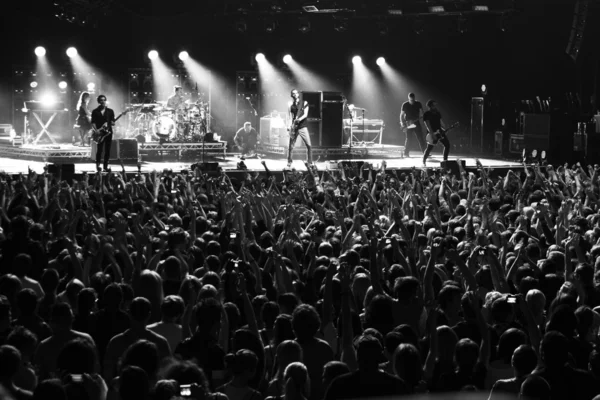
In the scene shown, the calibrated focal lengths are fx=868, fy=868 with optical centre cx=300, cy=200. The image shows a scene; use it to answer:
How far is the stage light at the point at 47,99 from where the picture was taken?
21538 millimetres

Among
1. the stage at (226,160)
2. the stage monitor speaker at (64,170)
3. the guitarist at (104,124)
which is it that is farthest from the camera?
the stage at (226,160)

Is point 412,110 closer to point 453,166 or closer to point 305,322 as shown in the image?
point 453,166

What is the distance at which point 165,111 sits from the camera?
829 inches

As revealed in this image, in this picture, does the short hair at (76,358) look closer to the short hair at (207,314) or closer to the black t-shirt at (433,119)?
the short hair at (207,314)

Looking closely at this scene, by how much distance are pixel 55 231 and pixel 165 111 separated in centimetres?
1407

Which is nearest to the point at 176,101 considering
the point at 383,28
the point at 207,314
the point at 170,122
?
the point at 170,122

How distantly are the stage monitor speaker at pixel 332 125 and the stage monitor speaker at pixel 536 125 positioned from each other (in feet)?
13.9

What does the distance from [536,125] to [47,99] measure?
1191cm

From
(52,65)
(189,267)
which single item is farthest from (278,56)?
(189,267)

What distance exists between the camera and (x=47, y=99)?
21.8 meters

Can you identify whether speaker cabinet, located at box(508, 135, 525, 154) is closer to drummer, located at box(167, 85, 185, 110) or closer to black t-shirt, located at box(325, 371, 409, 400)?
drummer, located at box(167, 85, 185, 110)

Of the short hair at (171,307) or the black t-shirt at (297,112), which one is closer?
the short hair at (171,307)

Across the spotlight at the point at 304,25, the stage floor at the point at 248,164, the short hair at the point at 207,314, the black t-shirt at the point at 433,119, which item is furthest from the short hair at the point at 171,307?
the spotlight at the point at 304,25

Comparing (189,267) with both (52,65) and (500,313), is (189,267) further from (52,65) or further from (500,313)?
(52,65)
